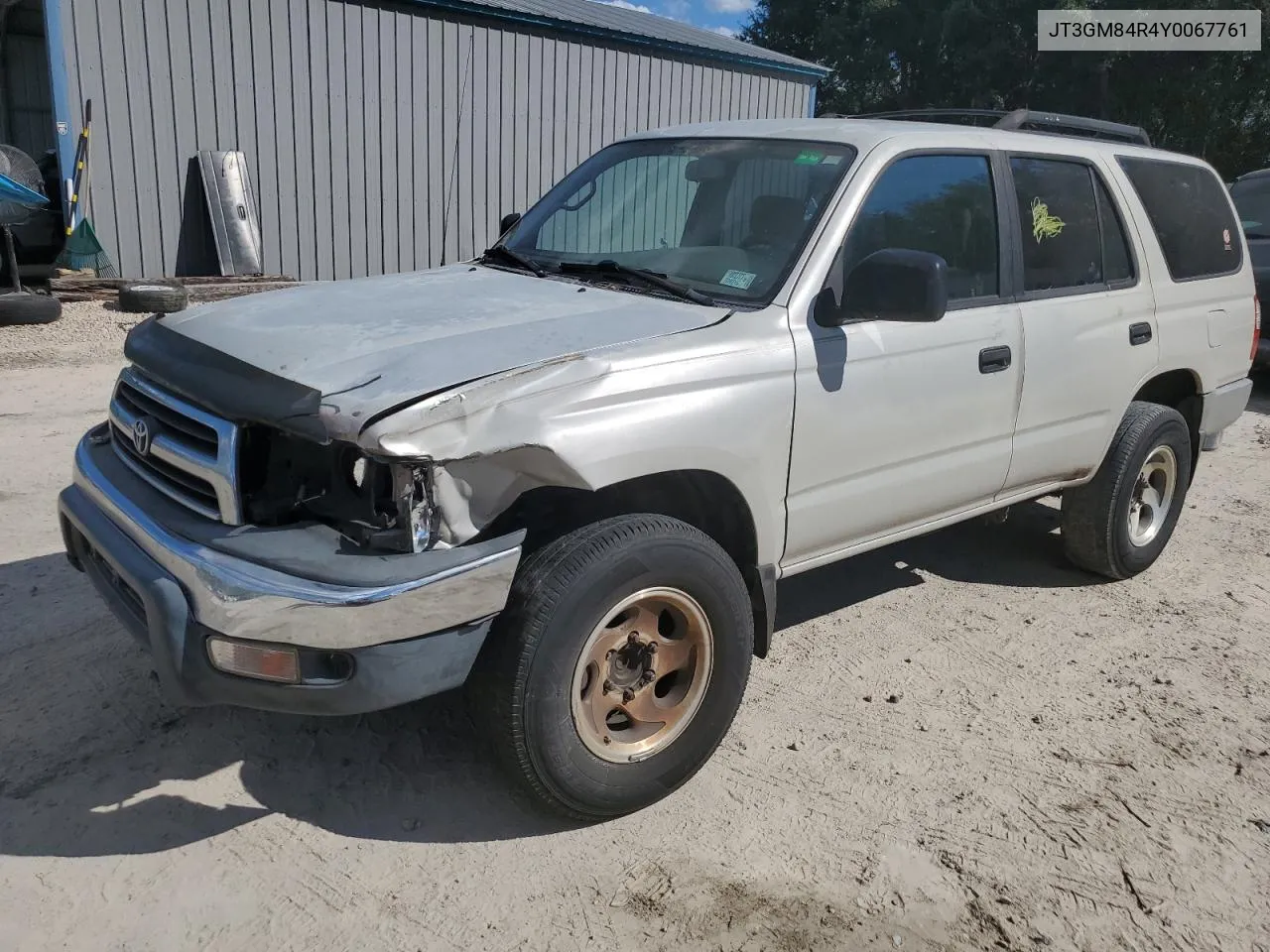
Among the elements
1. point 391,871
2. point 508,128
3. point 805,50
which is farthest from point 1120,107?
point 391,871

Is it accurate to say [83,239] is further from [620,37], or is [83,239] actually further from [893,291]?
[893,291]

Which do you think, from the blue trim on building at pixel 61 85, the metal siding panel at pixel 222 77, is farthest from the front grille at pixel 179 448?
the metal siding panel at pixel 222 77

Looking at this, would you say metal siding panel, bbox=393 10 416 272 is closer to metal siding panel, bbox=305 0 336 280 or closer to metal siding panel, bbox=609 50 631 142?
metal siding panel, bbox=305 0 336 280

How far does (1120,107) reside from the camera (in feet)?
82.6

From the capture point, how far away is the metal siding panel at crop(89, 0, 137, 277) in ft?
32.1

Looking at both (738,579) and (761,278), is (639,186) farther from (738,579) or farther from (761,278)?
(738,579)

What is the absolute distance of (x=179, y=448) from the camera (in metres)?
2.87

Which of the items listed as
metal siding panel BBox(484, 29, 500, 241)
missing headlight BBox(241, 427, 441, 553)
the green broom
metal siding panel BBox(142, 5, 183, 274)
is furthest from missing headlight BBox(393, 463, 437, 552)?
metal siding panel BBox(484, 29, 500, 241)

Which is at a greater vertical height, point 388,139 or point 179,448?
point 388,139

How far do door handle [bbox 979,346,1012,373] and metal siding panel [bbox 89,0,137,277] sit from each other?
9.02 metres

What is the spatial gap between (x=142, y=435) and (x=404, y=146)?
31.8ft

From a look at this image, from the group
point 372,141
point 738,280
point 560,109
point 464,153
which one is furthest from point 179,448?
point 560,109

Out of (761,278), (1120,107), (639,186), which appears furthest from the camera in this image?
(1120,107)

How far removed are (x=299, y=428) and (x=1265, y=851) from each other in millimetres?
2941
